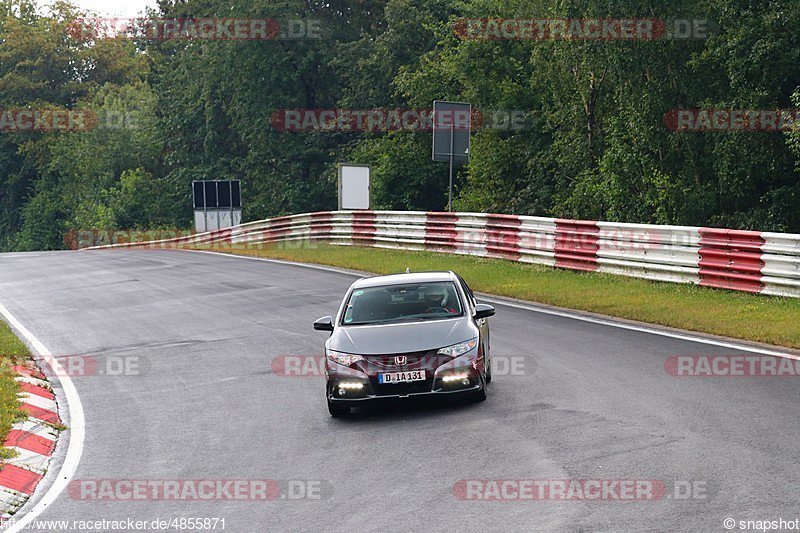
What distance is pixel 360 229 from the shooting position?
1294 inches

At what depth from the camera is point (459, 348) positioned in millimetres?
11000

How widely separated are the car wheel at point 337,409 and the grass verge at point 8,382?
3.10 m

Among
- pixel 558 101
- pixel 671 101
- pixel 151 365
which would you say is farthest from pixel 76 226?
pixel 151 365

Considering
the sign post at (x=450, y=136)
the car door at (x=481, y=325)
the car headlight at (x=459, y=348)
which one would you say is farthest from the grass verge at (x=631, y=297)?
the car headlight at (x=459, y=348)

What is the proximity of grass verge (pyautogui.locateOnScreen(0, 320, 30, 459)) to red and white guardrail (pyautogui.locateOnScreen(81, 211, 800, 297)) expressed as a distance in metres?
11.4

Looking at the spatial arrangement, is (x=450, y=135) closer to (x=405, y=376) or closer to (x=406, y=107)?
(x=405, y=376)

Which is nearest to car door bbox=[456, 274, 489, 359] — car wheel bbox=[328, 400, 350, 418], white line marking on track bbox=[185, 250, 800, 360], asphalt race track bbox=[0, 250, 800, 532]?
asphalt race track bbox=[0, 250, 800, 532]

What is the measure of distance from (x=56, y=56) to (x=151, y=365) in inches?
3416

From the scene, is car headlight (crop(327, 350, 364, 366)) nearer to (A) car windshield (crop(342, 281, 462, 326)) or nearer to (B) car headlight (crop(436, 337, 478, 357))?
(A) car windshield (crop(342, 281, 462, 326))

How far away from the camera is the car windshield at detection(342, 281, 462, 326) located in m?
11.9

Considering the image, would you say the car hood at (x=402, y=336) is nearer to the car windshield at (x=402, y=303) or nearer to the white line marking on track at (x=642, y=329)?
the car windshield at (x=402, y=303)

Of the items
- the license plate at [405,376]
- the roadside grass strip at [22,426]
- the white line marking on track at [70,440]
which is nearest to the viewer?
the white line marking on track at [70,440]

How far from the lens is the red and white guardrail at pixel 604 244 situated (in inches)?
703

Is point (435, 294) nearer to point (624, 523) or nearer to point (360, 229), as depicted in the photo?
point (624, 523)
